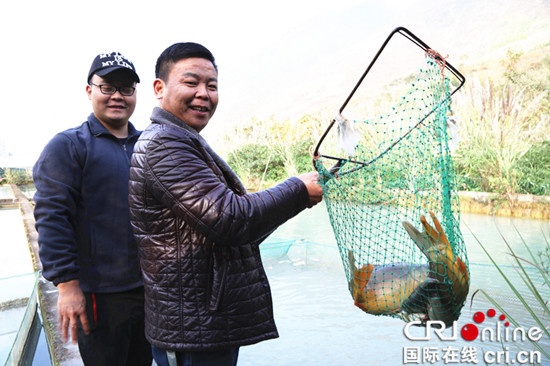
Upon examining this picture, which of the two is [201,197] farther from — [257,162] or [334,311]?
[257,162]

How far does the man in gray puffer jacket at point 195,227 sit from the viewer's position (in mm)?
1075

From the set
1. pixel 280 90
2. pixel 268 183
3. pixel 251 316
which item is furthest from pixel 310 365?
pixel 280 90

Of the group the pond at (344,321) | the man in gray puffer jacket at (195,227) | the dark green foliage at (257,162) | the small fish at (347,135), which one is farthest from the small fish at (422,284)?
the dark green foliage at (257,162)

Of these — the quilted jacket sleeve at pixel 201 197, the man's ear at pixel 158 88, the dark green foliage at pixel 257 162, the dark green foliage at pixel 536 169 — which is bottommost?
the dark green foliage at pixel 257 162

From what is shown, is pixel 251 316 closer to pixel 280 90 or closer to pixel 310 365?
pixel 310 365

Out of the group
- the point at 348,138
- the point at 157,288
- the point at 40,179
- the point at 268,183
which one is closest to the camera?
the point at 157,288

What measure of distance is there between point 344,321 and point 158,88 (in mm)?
3100

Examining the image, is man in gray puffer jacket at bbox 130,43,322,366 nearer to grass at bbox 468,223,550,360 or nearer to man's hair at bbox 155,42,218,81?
man's hair at bbox 155,42,218,81

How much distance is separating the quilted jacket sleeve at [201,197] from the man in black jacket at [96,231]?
2.03 ft

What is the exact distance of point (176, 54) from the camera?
1.24 meters

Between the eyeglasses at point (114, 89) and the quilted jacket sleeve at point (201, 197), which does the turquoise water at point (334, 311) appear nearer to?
the quilted jacket sleeve at point (201, 197)

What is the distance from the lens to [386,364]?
3002mm

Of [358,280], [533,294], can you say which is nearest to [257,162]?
[533,294]

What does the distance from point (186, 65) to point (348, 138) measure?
1.90 feet
